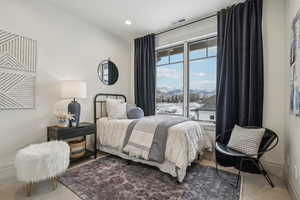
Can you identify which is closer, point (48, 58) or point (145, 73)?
point (48, 58)

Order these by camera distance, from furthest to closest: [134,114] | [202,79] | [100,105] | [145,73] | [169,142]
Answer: [145,73] → [100,105] → [202,79] → [134,114] → [169,142]

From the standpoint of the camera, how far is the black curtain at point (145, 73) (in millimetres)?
3840

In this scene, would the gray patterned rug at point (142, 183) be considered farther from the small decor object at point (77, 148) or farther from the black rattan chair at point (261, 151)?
the black rattan chair at point (261, 151)

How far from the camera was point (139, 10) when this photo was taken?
289cm

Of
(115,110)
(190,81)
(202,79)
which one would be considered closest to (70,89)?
(115,110)

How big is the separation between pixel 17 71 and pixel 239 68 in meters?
3.54

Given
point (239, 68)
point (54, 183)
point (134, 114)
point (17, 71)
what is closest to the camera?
point (54, 183)

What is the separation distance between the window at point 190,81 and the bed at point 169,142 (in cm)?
69

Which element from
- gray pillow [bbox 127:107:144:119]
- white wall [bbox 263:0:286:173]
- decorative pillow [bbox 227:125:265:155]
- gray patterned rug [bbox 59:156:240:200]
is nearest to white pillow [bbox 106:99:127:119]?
gray pillow [bbox 127:107:144:119]

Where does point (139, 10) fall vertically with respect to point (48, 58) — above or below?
above

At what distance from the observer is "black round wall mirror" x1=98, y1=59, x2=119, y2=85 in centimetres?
358

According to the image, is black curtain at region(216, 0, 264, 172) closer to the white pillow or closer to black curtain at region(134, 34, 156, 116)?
black curtain at region(134, 34, 156, 116)

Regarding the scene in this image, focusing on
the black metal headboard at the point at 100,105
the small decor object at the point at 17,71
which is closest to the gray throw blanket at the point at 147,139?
the black metal headboard at the point at 100,105

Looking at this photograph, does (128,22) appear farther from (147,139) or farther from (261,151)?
(261,151)
